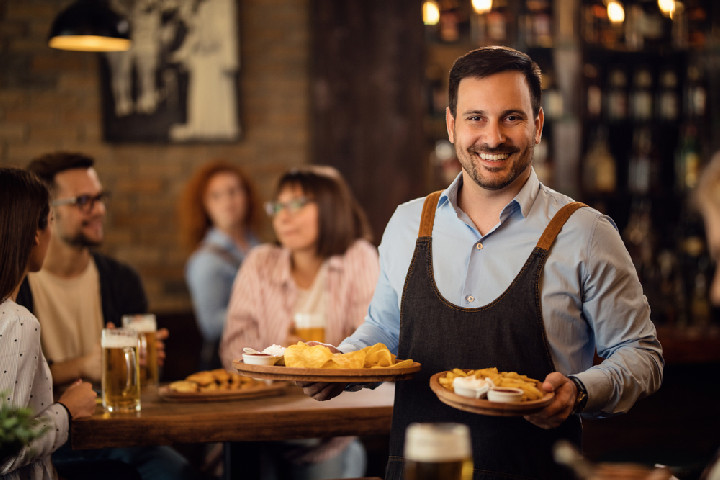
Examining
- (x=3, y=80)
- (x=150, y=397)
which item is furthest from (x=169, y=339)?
(x=150, y=397)

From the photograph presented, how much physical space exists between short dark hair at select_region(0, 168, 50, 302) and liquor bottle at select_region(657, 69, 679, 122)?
4.21 meters

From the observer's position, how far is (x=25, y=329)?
208 cm

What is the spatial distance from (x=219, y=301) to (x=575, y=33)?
2705 mm

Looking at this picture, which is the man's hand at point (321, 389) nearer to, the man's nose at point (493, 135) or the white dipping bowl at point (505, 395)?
the white dipping bowl at point (505, 395)

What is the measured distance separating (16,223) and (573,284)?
1390 mm

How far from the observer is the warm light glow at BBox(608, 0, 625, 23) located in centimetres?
522

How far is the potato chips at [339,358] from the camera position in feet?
6.38

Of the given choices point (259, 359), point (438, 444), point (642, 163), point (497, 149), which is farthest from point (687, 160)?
point (438, 444)

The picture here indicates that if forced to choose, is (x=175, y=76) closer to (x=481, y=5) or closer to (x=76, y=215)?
(x=481, y=5)

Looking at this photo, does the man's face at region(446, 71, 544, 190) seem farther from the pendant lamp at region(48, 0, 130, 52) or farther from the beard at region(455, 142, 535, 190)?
the pendant lamp at region(48, 0, 130, 52)

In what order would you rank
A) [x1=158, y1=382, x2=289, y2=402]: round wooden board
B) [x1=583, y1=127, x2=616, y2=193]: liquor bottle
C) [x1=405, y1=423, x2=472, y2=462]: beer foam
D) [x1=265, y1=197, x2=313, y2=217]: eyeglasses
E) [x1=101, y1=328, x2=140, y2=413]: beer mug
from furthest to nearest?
[x1=583, y1=127, x2=616, y2=193]: liquor bottle < [x1=265, y1=197, x2=313, y2=217]: eyeglasses < [x1=158, y1=382, x2=289, y2=402]: round wooden board < [x1=101, y1=328, x2=140, y2=413]: beer mug < [x1=405, y1=423, x2=472, y2=462]: beer foam

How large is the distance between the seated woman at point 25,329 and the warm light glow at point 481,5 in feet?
11.2

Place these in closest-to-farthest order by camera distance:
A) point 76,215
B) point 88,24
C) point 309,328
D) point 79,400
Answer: point 79,400
point 309,328
point 76,215
point 88,24

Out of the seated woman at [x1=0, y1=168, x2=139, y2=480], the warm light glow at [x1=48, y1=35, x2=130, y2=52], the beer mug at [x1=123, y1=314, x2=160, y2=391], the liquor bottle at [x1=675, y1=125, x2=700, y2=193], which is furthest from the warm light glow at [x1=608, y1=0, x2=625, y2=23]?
the seated woman at [x1=0, y1=168, x2=139, y2=480]
